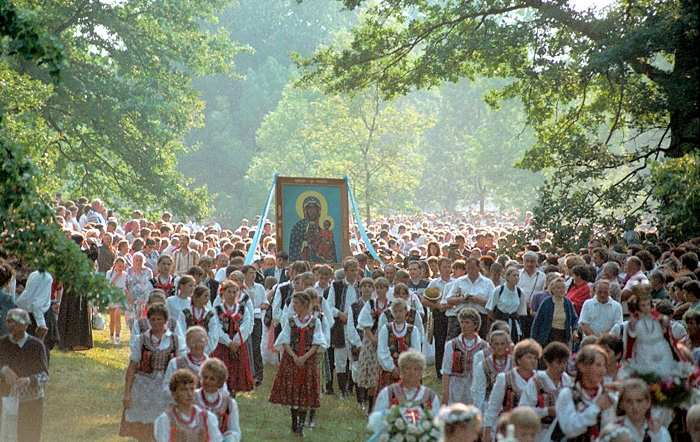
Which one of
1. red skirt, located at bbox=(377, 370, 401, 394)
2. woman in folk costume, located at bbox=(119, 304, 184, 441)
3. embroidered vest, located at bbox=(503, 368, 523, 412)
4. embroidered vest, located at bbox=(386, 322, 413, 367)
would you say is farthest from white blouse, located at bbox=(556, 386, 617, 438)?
red skirt, located at bbox=(377, 370, 401, 394)

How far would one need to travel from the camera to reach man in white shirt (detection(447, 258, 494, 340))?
18062mm

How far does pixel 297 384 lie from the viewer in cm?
1532

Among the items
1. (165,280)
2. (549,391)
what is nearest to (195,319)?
(165,280)

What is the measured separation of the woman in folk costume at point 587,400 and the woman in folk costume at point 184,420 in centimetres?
257

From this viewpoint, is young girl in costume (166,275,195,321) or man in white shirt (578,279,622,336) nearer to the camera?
man in white shirt (578,279,622,336)

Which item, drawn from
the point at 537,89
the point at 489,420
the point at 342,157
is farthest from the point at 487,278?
the point at 342,157

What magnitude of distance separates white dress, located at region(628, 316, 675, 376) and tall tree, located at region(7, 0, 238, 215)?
23181 mm

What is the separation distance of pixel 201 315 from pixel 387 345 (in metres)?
2.16

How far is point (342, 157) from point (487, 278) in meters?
38.1

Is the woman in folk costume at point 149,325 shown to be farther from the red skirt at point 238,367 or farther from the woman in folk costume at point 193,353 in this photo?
the red skirt at point 238,367

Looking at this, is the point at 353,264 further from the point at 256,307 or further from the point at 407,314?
the point at 407,314

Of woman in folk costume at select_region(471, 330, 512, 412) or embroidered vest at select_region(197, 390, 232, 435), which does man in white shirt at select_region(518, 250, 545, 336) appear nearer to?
woman in folk costume at select_region(471, 330, 512, 412)

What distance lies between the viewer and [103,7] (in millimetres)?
35844

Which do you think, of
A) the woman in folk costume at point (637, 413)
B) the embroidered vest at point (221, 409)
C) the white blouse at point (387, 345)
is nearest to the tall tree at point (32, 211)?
the embroidered vest at point (221, 409)
